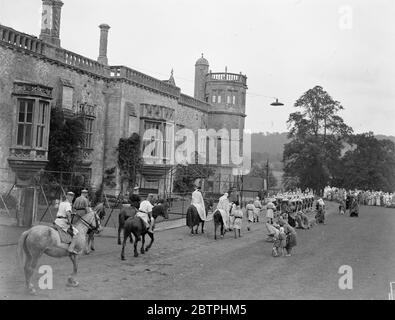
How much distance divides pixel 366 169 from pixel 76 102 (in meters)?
49.5

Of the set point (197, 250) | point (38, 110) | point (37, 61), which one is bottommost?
point (197, 250)

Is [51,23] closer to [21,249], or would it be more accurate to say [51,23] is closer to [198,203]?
[198,203]

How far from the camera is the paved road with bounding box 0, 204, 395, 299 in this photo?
9.97 metres

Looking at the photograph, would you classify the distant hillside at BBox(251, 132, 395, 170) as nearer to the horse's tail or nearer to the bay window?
the bay window

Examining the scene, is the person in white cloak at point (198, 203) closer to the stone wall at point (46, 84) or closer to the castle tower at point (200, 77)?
the stone wall at point (46, 84)

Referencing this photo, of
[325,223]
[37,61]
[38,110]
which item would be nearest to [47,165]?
[38,110]

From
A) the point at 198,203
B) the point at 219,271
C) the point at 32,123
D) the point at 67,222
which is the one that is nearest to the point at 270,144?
the point at 198,203

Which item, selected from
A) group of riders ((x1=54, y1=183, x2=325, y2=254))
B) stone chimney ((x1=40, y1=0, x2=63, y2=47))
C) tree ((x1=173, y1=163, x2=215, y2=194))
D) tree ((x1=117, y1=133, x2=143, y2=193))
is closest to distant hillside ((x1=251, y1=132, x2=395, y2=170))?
tree ((x1=173, y1=163, x2=215, y2=194))

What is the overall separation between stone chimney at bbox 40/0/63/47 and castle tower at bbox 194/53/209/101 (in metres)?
24.6

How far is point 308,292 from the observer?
10.4m

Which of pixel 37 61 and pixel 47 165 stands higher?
pixel 37 61

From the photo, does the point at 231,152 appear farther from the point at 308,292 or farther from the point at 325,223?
the point at 308,292

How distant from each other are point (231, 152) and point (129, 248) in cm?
3344

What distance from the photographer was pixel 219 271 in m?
12.6
